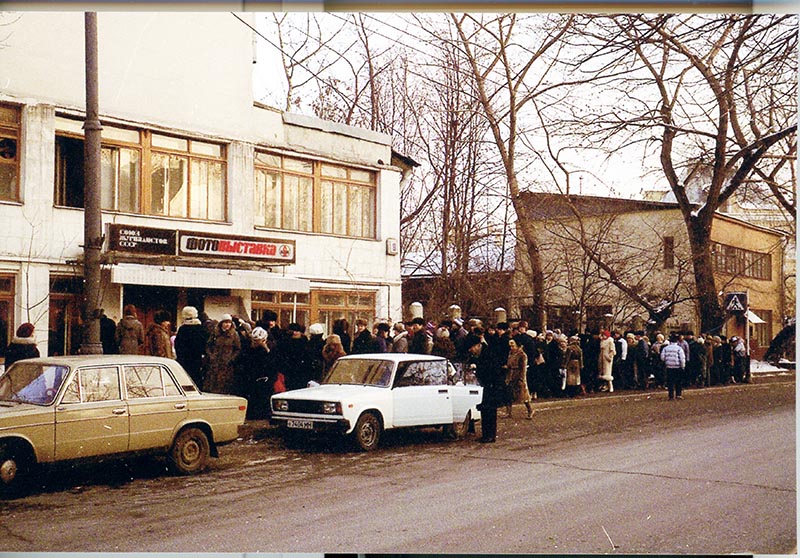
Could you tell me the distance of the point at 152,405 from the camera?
264 inches

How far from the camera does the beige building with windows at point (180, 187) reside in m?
6.30

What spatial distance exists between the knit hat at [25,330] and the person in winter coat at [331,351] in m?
2.37

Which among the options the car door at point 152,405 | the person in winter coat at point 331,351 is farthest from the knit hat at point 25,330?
the person in winter coat at point 331,351

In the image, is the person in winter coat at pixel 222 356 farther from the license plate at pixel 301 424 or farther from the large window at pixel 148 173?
the large window at pixel 148 173

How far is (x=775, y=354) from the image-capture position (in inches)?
290

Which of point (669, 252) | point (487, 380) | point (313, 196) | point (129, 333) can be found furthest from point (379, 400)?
point (669, 252)

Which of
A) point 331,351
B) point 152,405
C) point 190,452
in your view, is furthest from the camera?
point 331,351

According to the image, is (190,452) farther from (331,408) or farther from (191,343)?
(331,408)

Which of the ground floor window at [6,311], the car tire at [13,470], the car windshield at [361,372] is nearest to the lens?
the car tire at [13,470]

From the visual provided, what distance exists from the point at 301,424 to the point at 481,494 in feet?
6.02

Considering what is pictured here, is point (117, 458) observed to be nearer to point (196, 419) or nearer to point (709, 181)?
point (196, 419)

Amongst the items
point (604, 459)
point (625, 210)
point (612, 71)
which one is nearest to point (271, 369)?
point (604, 459)

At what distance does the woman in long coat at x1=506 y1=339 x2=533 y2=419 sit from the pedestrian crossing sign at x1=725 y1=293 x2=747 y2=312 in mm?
1797

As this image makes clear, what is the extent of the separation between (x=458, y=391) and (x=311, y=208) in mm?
2219
